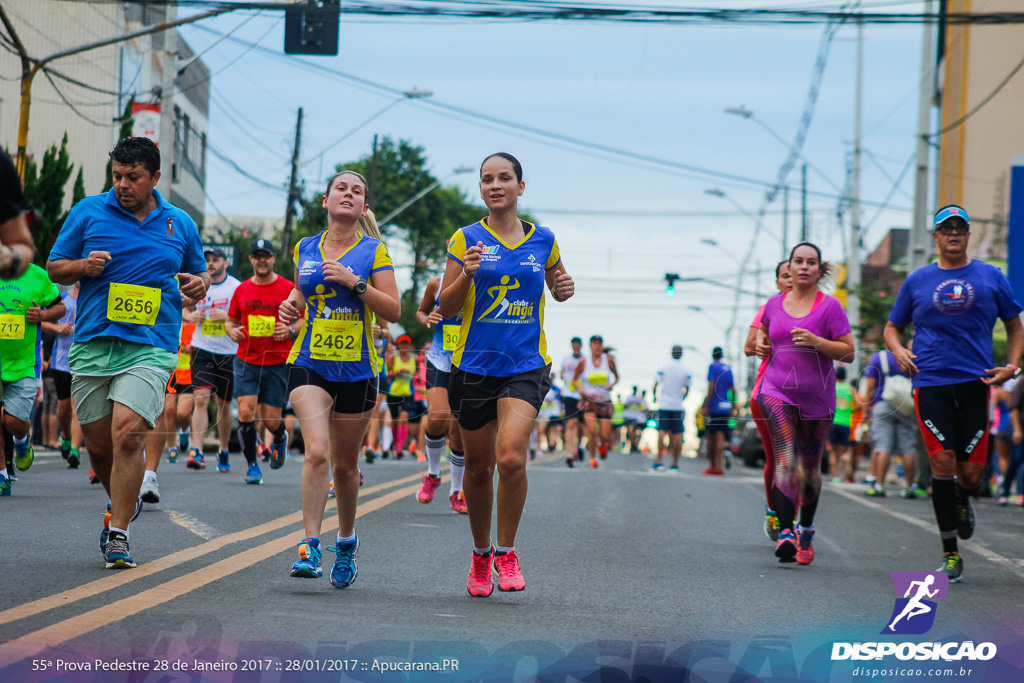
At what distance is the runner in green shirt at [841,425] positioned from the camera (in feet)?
66.1

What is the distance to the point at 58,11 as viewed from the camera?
2897cm

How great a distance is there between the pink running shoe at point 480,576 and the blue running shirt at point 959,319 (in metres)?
3.45

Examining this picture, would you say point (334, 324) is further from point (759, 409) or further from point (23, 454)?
point (23, 454)

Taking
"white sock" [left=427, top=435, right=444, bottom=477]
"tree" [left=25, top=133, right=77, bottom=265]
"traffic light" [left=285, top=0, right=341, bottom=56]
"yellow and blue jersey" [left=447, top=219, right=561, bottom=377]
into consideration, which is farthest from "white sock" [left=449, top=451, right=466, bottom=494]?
"tree" [left=25, top=133, right=77, bottom=265]

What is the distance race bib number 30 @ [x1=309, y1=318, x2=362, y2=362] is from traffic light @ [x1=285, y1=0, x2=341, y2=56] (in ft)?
35.4

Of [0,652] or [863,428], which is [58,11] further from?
[0,652]

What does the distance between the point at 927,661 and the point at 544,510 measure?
687 cm

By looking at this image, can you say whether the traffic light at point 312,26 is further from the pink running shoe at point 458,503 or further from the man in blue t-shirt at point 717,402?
the pink running shoe at point 458,503

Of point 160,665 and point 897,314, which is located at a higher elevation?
point 897,314

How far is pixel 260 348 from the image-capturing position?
38.9 feet

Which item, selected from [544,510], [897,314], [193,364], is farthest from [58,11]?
[897,314]

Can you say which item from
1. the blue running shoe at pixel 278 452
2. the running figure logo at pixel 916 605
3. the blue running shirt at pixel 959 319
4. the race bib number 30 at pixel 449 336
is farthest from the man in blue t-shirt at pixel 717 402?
the running figure logo at pixel 916 605

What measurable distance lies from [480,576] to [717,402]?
11640 mm

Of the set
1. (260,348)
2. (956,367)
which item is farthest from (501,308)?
(260,348)
